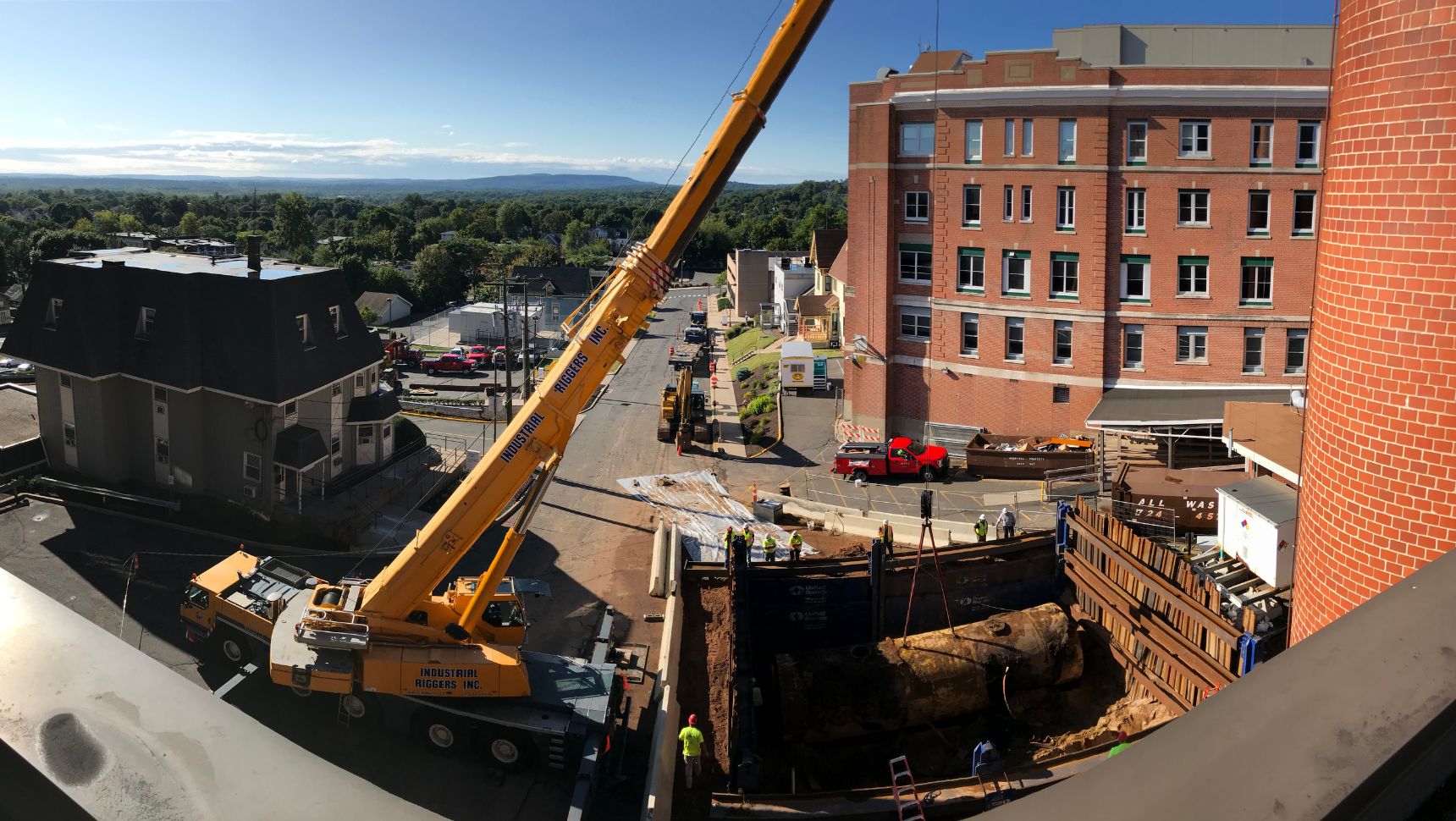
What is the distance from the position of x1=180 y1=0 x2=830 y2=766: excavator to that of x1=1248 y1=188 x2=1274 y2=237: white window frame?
82.8ft

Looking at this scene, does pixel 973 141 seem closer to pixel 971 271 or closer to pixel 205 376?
pixel 971 271

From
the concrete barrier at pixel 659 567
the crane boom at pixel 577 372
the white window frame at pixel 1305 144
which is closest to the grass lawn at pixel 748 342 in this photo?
the white window frame at pixel 1305 144

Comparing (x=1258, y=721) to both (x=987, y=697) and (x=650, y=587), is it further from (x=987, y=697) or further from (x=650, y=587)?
(x=650, y=587)

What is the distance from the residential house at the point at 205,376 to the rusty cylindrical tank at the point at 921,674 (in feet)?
59.0

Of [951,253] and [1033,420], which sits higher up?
[951,253]

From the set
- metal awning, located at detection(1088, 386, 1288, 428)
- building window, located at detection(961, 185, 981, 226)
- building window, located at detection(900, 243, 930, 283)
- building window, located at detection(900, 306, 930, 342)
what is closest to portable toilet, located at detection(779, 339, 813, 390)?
building window, located at detection(900, 306, 930, 342)

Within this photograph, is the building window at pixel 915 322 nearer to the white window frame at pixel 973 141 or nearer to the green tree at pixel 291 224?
the white window frame at pixel 973 141

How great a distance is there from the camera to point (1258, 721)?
2.20 meters

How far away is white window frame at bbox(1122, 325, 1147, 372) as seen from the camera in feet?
129

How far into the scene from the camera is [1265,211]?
37500mm

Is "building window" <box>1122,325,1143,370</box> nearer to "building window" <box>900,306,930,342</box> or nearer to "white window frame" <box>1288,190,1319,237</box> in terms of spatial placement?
"white window frame" <box>1288,190,1319,237</box>

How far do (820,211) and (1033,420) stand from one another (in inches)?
4883

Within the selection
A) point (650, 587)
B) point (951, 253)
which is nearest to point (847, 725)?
point (650, 587)

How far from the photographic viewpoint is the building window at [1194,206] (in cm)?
3797
